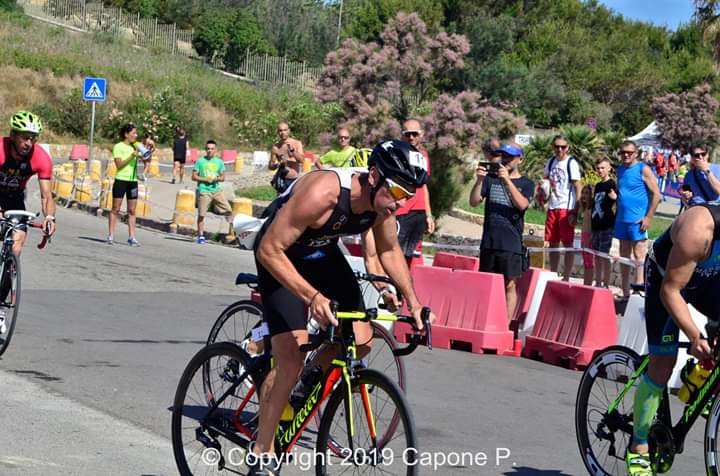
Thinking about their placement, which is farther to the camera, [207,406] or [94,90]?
[94,90]

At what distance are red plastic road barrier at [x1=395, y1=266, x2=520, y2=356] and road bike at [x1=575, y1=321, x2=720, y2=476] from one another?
4.65 metres

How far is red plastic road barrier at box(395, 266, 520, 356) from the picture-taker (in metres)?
11.3

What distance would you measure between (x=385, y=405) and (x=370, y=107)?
86.1 ft

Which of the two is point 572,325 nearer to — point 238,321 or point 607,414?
point 607,414

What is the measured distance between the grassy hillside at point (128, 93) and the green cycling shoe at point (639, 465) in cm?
4555

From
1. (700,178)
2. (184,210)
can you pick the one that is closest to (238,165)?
(184,210)

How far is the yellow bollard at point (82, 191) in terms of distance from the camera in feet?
91.2

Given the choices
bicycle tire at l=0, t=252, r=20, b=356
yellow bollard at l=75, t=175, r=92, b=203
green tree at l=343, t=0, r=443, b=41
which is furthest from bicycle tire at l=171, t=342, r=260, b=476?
green tree at l=343, t=0, r=443, b=41

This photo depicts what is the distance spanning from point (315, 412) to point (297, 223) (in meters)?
0.88

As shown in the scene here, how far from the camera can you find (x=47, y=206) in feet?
30.8

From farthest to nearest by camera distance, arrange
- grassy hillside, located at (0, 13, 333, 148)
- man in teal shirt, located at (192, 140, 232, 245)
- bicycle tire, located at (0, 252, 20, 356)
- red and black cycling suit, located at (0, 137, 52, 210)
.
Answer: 1. grassy hillside, located at (0, 13, 333, 148)
2. man in teal shirt, located at (192, 140, 232, 245)
3. red and black cycling suit, located at (0, 137, 52, 210)
4. bicycle tire, located at (0, 252, 20, 356)

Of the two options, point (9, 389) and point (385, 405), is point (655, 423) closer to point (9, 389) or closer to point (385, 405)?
point (385, 405)

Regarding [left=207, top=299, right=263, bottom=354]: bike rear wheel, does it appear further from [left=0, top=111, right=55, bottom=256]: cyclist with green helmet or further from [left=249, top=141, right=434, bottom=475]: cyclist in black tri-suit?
[left=0, top=111, right=55, bottom=256]: cyclist with green helmet

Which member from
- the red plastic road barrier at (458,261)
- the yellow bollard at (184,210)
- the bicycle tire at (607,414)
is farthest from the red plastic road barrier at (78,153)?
the bicycle tire at (607,414)
